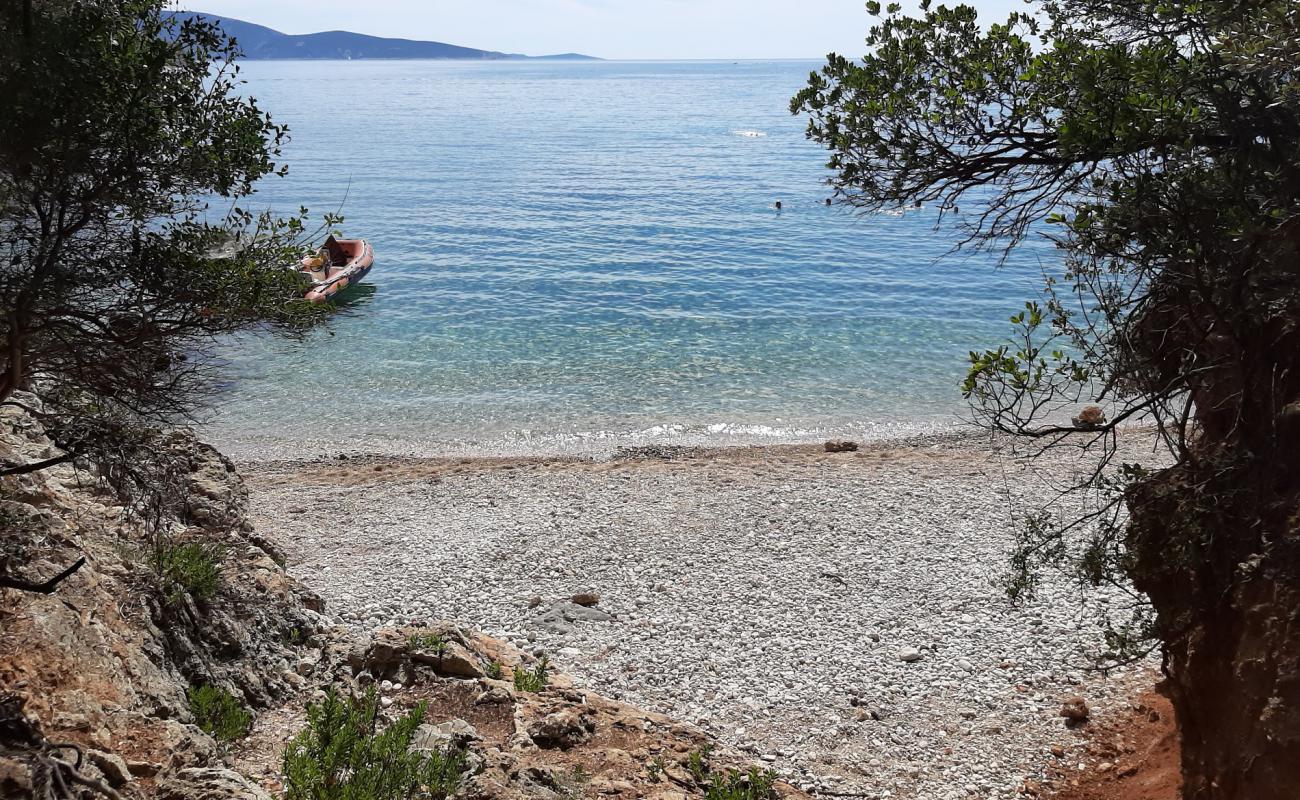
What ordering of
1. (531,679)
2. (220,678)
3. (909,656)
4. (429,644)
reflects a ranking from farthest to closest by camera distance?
(909,656) < (531,679) < (429,644) < (220,678)

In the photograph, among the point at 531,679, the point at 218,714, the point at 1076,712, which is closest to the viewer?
the point at 218,714

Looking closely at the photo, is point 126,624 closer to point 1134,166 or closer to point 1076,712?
point 1134,166

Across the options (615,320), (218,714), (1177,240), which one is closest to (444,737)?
(218,714)

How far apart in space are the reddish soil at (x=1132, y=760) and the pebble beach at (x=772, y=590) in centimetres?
24

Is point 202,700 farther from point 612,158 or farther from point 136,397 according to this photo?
point 612,158

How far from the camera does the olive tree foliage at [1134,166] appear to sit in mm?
4621

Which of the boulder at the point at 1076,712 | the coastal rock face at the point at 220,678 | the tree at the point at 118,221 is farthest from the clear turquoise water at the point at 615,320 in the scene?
the boulder at the point at 1076,712

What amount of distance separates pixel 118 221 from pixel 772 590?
878 centimetres

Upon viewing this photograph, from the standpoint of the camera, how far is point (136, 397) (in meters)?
5.57

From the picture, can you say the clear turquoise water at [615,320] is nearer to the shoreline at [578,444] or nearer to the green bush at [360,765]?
the shoreline at [578,444]

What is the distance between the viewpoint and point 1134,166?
16.7 feet

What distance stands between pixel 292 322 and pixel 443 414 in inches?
592

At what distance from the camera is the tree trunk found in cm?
511

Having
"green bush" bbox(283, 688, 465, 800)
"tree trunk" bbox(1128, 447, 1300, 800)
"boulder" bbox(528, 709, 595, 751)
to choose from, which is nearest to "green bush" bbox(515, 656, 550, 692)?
"boulder" bbox(528, 709, 595, 751)
